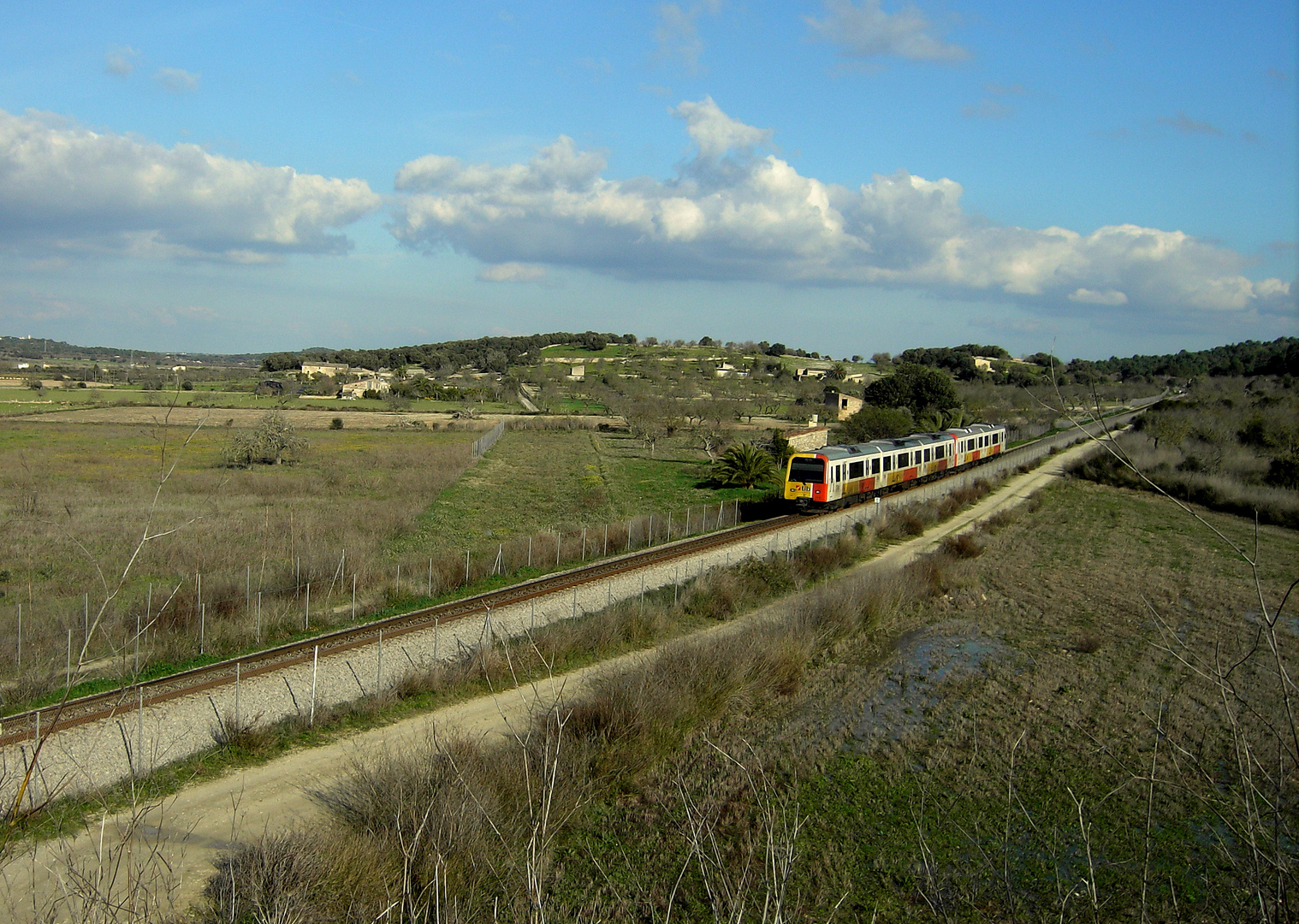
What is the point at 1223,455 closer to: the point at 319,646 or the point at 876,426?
the point at 876,426

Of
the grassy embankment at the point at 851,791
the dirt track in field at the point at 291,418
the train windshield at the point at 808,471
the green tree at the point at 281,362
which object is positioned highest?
the green tree at the point at 281,362

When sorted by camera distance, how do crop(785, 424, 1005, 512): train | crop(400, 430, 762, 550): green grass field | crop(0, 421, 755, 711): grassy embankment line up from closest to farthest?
1. crop(0, 421, 755, 711): grassy embankment
2. crop(785, 424, 1005, 512): train
3. crop(400, 430, 762, 550): green grass field

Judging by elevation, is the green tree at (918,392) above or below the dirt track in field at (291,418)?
above

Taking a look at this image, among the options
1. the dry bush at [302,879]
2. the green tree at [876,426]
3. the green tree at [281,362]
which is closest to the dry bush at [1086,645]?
the dry bush at [302,879]

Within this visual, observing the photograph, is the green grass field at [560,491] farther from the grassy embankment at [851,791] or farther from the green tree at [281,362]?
the green tree at [281,362]

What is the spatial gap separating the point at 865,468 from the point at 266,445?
1308 inches

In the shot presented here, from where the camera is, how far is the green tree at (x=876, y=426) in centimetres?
5688

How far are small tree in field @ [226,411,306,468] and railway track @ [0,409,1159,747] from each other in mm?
29703

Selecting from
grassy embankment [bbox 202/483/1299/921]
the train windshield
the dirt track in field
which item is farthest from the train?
the dirt track in field

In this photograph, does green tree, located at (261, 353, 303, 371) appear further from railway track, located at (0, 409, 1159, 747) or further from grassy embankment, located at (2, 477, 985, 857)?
grassy embankment, located at (2, 477, 985, 857)

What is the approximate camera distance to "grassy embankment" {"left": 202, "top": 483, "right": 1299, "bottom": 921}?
281 inches

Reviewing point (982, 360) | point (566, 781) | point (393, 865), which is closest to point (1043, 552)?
point (566, 781)

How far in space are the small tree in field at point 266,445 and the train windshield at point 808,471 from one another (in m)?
30.6

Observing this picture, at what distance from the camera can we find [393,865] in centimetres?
793
